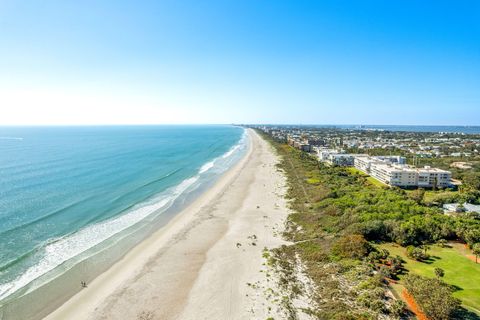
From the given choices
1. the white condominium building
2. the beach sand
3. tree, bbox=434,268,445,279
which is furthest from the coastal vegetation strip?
the white condominium building

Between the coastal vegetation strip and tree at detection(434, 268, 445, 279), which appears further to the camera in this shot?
tree at detection(434, 268, 445, 279)

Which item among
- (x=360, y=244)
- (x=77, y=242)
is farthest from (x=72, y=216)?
(x=360, y=244)

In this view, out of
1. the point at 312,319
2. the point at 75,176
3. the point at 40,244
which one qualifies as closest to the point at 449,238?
the point at 312,319

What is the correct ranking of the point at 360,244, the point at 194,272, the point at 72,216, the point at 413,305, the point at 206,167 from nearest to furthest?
the point at 413,305 → the point at 194,272 → the point at 360,244 → the point at 72,216 → the point at 206,167

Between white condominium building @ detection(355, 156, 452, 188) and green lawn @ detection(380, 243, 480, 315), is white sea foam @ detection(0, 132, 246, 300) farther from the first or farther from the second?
white condominium building @ detection(355, 156, 452, 188)

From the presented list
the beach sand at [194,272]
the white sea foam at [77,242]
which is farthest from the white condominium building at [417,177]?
the white sea foam at [77,242]

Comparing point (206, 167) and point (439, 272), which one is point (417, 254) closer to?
point (439, 272)
